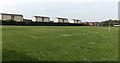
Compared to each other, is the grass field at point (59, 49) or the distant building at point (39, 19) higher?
the distant building at point (39, 19)

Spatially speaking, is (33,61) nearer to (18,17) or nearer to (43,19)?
(18,17)

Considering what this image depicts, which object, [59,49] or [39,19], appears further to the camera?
[39,19]

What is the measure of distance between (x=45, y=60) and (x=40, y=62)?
42cm

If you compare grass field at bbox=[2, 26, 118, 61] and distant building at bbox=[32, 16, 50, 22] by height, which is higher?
distant building at bbox=[32, 16, 50, 22]

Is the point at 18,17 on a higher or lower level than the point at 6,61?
higher

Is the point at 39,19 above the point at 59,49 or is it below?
above

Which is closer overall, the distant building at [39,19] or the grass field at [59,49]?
the grass field at [59,49]

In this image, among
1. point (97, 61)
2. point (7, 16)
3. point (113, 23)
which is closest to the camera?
point (97, 61)

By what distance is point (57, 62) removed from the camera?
6.80m

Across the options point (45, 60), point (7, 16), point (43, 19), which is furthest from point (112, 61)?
point (43, 19)

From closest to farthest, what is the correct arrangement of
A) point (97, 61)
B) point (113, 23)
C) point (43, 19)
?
point (97, 61), point (113, 23), point (43, 19)

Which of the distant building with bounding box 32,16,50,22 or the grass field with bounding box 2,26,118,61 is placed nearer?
the grass field with bounding box 2,26,118,61

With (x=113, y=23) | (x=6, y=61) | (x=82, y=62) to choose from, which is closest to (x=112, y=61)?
(x=82, y=62)

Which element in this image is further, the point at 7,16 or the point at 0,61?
the point at 7,16
